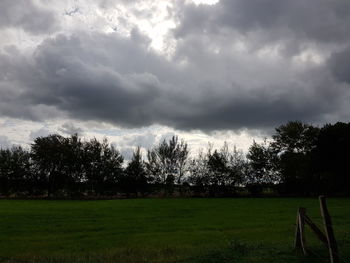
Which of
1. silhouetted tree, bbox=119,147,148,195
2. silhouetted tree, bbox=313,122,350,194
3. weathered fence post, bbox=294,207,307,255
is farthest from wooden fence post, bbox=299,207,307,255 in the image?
silhouetted tree, bbox=119,147,148,195

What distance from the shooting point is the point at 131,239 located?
72.6 ft

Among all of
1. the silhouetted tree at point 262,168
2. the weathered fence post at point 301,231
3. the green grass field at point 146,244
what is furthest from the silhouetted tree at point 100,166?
the weathered fence post at point 301,231

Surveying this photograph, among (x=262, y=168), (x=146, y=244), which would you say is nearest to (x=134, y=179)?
(x=262, y=168)

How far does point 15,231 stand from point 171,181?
270 feet

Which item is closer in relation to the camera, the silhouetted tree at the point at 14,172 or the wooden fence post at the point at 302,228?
the wooden fence post at the point at 302,228

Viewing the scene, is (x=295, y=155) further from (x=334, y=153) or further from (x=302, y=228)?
(x=302, y=228)

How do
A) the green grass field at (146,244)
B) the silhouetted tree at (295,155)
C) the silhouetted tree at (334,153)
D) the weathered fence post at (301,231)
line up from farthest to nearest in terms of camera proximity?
1. the silhouetted tree at (295,155)
2. the silhouetted tree at (334,153)
3. the weathered fence post at (301,231)
4. the green grass field at (146,244)

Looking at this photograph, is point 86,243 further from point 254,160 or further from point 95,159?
point 95,159

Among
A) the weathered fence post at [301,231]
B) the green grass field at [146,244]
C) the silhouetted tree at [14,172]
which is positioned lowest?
the green grass field at [146,244]

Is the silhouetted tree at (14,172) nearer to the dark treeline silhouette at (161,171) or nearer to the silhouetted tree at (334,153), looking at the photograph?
the dark treeline silhouette at (161,171)

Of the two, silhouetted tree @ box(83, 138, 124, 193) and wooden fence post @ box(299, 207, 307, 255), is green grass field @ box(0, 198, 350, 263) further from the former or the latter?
silhouetted tree @ box(83, 138, 124, 193)

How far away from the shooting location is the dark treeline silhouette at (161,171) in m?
98.1

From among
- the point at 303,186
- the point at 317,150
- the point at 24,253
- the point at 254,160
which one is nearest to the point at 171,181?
the point at 254,160

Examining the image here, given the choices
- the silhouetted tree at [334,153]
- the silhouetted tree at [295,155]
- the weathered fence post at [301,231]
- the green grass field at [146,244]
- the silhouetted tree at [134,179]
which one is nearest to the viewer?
the green grass field at [146,244]
